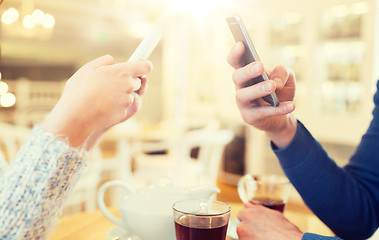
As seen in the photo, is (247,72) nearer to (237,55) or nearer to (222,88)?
(237,55)

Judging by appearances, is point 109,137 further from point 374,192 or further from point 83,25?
point 83,25

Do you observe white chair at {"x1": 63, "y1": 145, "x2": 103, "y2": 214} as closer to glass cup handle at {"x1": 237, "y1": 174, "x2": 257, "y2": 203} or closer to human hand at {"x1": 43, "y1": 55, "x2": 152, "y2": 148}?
glass cup handle at {"x1": 237, "y1": 174, "x2": 257, "y2": 203}

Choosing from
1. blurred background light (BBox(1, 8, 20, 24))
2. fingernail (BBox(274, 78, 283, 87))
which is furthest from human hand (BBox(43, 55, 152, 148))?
blurred background light (BBox(1, 8, 20, 24))

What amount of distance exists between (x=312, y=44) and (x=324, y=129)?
2.28ft

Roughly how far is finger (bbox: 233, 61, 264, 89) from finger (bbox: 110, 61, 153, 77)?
16 cm

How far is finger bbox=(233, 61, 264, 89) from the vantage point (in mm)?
545

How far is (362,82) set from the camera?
8.04 ft

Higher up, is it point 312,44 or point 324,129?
point 312,44

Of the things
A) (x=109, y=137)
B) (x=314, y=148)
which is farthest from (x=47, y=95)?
(x=314, y=148)

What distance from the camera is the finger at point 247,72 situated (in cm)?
55

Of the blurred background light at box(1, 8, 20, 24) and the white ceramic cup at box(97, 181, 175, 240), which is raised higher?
the blurred background light at box(1, 8, 20, 24)

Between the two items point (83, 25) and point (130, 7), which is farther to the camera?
point (83, 25)

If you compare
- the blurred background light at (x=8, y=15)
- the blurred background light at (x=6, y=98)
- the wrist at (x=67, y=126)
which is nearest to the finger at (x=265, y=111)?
the wrist at (x=67, y=126)

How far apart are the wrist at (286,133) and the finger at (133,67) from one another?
1.08ft
